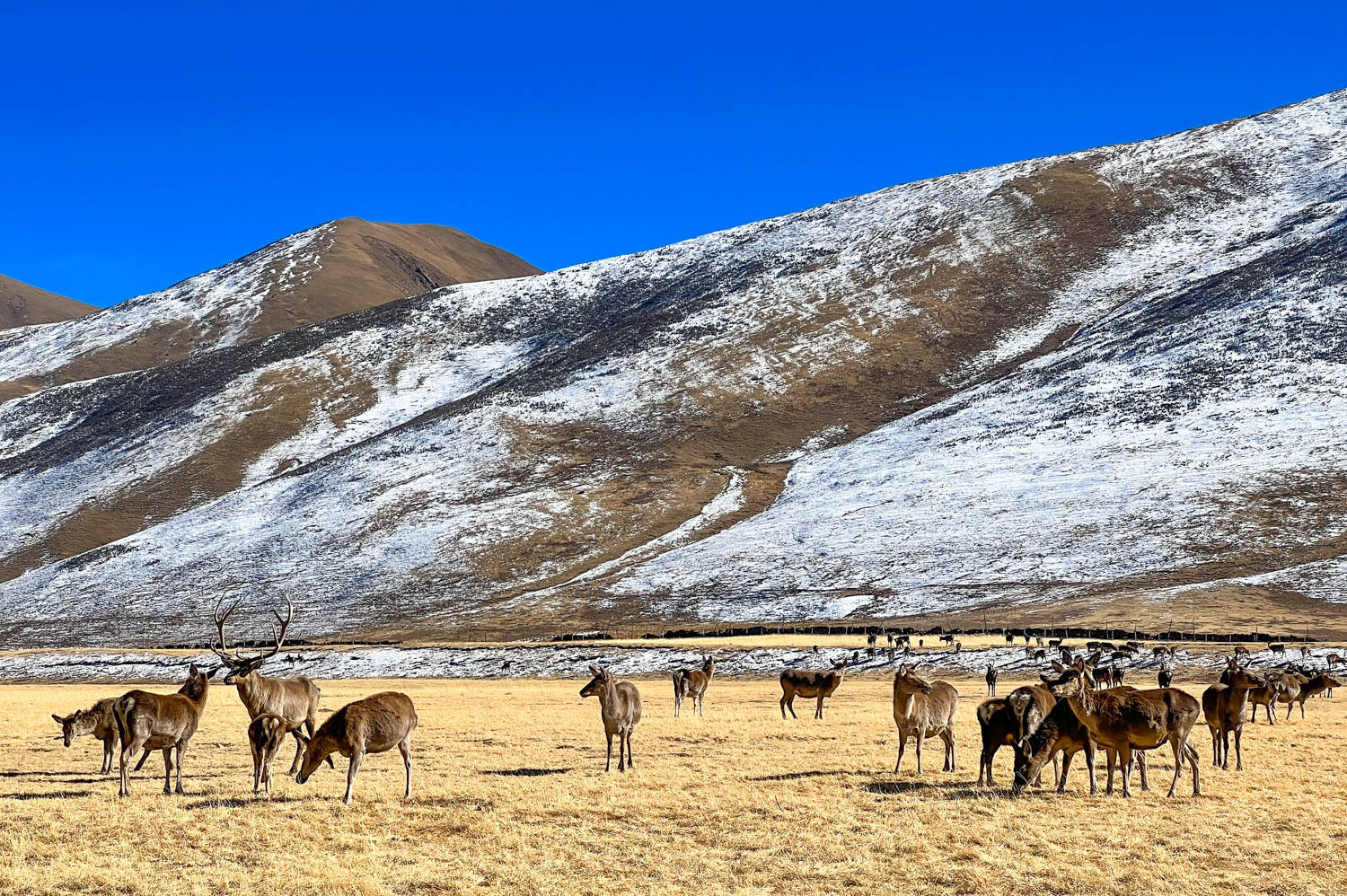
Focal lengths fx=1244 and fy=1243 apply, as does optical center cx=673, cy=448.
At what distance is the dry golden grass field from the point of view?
13.4m

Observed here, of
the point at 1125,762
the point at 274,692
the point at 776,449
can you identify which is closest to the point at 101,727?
the point at 274,692

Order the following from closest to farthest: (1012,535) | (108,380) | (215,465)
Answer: (1012,535), (215,465), (108,380)

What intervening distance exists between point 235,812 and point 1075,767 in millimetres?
13668

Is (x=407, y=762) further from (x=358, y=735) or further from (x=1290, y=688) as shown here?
(x=1290, y=688)

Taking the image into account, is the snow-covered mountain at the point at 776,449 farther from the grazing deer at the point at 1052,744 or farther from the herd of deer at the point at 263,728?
the grazing deer at the point at 1052,744

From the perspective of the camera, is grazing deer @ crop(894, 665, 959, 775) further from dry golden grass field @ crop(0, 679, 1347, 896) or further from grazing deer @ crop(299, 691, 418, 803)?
grazing deer @ crop(299, 691, 418, 803)

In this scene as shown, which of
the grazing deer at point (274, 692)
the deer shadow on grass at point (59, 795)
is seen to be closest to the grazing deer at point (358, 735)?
the grazing deer at point (274, 692)

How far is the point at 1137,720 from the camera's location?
59.0 ft

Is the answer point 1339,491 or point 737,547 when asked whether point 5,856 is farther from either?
point 1339,491

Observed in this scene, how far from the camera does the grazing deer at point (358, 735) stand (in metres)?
18.2

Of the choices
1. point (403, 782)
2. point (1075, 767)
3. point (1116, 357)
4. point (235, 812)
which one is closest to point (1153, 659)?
point (1075, 767)

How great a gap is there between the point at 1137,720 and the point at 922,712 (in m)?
4.18

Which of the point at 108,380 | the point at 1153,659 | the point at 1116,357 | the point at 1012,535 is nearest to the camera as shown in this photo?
the point at 1153,659

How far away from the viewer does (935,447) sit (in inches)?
4793
